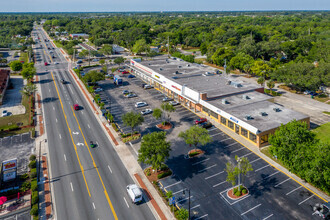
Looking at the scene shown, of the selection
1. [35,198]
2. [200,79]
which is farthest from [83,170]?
[200,79]

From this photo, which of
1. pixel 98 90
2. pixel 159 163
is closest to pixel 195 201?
pixel 159 163

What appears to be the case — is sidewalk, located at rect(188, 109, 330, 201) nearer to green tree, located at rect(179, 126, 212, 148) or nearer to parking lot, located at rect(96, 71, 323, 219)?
parking lot, located at rect(96, 71, 323, 219)

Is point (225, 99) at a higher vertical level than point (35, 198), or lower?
higher

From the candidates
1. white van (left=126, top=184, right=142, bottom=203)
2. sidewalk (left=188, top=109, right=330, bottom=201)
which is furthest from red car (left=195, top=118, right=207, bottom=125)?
white van (left=126, top=184, right=142, bottom=203)

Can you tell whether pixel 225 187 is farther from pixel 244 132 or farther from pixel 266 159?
pixel 244 132

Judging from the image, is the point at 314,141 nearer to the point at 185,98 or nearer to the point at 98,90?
the point at 185,98

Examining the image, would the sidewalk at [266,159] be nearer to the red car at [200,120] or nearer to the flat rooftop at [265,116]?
the red car at [200,120]

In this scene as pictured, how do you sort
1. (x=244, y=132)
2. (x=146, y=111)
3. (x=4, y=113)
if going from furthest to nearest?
1. (x=146, y=111)
2. (x=4, y=113)
3. (x=244, y=132)
